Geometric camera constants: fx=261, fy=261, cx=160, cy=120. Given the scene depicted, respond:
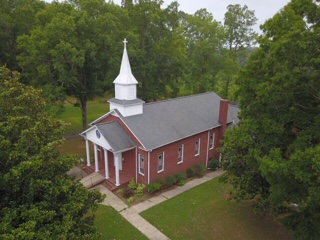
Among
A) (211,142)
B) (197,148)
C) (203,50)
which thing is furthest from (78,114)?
(197,148)

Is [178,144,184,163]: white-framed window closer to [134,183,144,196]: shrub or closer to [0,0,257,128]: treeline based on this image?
[134,183,144,196]: shrub

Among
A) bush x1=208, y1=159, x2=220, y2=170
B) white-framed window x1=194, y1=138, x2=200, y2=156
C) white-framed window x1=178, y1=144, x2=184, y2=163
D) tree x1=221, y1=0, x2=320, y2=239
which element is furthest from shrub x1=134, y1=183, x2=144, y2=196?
tree x1=221, y1=0, x2=320, y2=239

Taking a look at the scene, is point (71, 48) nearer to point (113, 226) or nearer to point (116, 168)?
point (116, 168)

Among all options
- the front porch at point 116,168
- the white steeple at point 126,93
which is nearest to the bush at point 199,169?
the front porch at point 116,168

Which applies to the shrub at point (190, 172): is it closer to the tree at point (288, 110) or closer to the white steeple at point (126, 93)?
the white steeple at point (126, 93)

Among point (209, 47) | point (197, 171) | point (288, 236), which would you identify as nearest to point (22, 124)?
point (288, 236)

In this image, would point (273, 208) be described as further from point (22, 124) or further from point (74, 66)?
point (74, 66)

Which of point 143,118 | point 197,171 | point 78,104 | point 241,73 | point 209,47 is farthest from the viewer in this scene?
point 209,47
